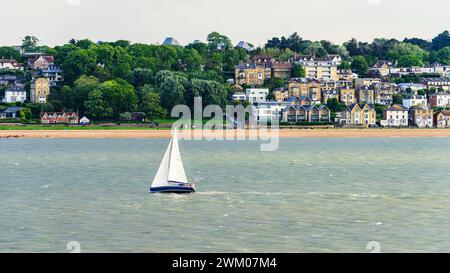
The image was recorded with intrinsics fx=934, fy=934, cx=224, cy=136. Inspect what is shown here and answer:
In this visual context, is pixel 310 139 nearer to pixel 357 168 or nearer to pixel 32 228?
pixel 357 168

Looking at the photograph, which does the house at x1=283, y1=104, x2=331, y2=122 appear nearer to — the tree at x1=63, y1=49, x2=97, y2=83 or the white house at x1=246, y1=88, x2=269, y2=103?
the white house at x1=246, y1=88, x2=269, y2=103

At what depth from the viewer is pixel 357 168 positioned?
168 feet

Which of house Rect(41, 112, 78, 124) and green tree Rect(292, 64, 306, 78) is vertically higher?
green tree Rect(292, 64, 306, 78)

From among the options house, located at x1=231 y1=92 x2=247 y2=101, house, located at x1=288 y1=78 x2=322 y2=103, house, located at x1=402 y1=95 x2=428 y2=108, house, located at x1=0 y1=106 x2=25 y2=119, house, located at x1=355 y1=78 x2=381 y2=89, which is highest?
house, located at x1=355 y1=78 x2=381 y2=89

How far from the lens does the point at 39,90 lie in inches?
4569

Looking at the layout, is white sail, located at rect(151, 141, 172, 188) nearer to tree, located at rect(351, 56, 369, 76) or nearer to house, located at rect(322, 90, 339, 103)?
house, located at rect(322, 90, 339, 103)

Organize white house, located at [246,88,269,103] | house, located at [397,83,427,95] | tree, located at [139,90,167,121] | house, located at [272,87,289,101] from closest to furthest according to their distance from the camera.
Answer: tree, located at [139,90,167,121] < white house, located at [246,88,269,103] < house, located at [272,87,289,101] < house, located at [397,83,427,95]

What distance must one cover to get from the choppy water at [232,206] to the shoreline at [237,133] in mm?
30814

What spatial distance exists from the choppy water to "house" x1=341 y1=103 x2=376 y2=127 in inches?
1895

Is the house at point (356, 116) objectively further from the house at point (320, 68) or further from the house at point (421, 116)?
the house at point (320, 68)

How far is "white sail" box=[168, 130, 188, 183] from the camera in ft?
116

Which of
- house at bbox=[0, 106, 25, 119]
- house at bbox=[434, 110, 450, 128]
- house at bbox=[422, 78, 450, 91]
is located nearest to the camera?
house at bbox=[0, 106, 25, 119]

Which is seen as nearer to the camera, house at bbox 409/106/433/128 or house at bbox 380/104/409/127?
house at bbox 380/104/409/127

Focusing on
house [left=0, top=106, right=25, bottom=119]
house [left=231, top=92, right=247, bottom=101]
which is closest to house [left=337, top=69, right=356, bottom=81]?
house [left=231, top=92, right=247, bottom=101]
